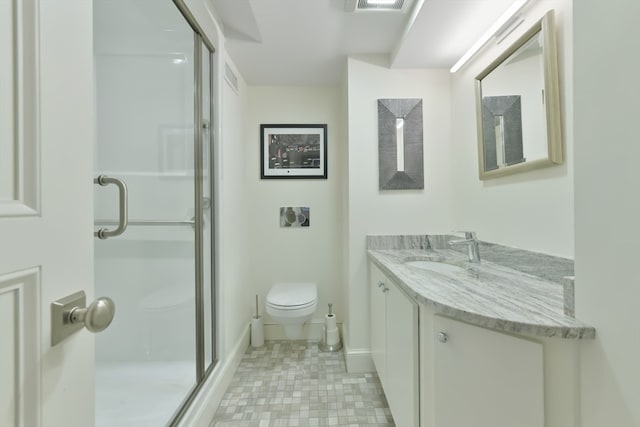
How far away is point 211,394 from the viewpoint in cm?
147

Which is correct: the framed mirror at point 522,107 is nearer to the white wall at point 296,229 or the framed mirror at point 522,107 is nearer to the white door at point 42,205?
the white wall at point 296,229

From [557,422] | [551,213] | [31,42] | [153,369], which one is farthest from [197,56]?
[557,422]

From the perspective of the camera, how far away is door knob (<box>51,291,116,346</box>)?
0.47 meters

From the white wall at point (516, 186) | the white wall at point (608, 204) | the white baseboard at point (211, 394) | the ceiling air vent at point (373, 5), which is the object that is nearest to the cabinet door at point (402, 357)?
the white wall at point (608, 204)

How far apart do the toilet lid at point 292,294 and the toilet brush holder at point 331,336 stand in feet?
0.94

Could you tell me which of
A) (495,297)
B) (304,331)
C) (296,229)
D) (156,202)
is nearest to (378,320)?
(495,297)

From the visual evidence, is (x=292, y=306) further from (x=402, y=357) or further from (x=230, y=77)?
(x=230, y=77)

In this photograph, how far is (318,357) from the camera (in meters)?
2.07

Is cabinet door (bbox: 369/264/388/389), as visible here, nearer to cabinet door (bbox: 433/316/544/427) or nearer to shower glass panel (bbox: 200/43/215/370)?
cabinet door (bbox: 433/316/544/427)

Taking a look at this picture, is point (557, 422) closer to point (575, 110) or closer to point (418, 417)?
point (418, 417)

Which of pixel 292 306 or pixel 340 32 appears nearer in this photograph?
pixel 340 32

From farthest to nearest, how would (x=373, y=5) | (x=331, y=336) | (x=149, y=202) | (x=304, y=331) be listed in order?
1. (x=304, y=331)
2. (x=331, y=336)
3. (x=149, y=202)
4. (x=373, y=5)

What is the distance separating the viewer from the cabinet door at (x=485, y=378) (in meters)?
0.73

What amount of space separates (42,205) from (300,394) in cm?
168
